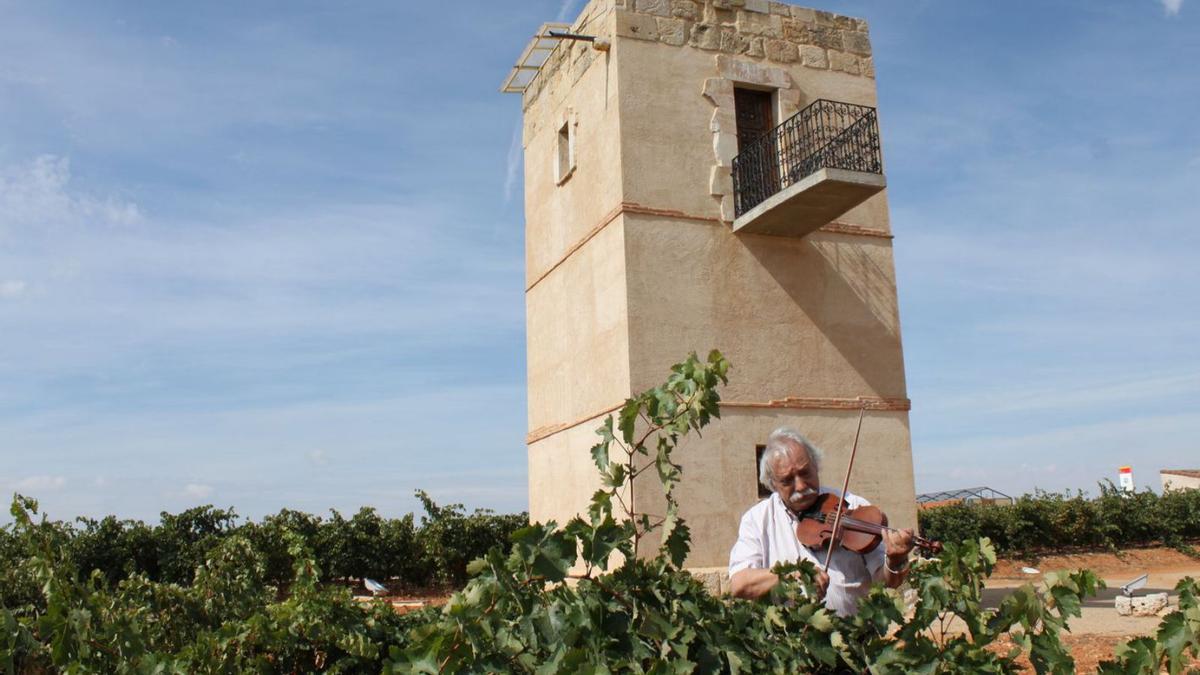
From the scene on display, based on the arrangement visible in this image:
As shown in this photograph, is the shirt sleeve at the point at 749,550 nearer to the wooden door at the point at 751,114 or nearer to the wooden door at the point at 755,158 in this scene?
the wooden door at the point at 755,158

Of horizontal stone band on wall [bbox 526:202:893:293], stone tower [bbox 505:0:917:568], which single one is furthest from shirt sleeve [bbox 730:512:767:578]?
horizontal stone band on wall [bbox 526:202:893:293]

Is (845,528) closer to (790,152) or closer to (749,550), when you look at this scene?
(749,550)

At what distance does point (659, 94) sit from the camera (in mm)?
11445

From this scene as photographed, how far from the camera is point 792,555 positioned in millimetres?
3730

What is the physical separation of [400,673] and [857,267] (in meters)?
10.5

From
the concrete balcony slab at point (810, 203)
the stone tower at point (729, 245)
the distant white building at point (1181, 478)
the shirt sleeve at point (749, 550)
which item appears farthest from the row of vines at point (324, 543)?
the distant white building at point (1181, 478)

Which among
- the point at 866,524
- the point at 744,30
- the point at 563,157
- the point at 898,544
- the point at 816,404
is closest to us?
the point at 898,544

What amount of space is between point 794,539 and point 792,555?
64 mm

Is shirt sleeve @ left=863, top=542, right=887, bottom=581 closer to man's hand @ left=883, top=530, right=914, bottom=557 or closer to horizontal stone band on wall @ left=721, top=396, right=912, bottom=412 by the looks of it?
man's hand @ left=883, top=530, right=914, bottom=557

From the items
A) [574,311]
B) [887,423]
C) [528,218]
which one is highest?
[528,218]

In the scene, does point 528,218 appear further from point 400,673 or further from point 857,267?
point 400,673

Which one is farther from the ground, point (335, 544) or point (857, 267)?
point (857, 267)

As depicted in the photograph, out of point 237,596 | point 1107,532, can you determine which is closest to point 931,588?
point 237,596

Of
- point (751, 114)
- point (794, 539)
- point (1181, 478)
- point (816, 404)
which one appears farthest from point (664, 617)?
point (1181, 478)
